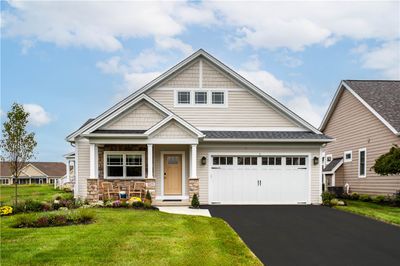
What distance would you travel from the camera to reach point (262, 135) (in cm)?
1891

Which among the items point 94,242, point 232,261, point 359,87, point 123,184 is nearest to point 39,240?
point 94,242

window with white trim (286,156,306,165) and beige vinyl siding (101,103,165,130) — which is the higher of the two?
beige vinyl siding (101,103,165,130)

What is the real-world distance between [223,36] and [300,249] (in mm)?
9230

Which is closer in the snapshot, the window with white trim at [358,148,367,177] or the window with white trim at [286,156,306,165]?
the window with white trim at [286,156,306,165]

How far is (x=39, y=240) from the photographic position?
9523mm

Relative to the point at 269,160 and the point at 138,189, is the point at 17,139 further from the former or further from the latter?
the point at 269,160

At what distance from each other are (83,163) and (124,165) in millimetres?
2063

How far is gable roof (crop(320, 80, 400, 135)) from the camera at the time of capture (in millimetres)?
20594

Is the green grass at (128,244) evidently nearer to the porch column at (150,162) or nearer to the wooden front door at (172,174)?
the porch column at (150,162)

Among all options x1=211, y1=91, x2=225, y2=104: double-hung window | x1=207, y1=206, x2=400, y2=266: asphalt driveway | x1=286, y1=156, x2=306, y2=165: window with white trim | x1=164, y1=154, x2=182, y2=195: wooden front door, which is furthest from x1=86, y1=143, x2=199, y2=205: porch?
x1=286, y1=156, x2=306, y2=165: window with white trim

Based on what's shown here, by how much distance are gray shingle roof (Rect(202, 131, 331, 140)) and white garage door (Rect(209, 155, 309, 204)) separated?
3.26 ft

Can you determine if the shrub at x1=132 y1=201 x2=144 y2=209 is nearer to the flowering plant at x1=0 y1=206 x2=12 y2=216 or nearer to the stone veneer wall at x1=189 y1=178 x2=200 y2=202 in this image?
the stone veneer wall at x1=189 y1=178 x2=200 y2=202

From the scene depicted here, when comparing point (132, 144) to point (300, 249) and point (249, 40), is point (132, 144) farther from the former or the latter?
point (300, 249)

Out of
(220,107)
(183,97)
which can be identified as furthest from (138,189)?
(220,107)
